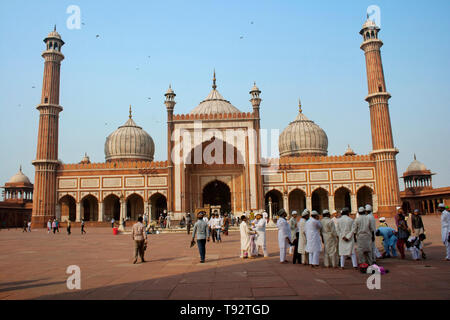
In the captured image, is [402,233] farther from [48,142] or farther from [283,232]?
[48,142]

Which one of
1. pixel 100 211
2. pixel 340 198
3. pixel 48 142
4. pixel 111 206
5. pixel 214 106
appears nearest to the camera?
pixel 48 142

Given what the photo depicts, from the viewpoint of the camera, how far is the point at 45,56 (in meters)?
31.0

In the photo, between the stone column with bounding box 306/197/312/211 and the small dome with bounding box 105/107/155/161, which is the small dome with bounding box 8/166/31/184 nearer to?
the small dome with bounding box 105/107/155/161

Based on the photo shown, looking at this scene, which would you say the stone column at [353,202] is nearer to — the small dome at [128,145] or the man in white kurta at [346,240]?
the small dome at [128,145]

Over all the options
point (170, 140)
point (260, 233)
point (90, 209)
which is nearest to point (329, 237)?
point (260, 233)

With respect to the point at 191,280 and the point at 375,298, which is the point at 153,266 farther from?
the point at 375,298

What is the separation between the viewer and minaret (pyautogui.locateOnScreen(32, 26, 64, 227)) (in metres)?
29.5

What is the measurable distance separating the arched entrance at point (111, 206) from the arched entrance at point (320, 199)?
17.9 metres

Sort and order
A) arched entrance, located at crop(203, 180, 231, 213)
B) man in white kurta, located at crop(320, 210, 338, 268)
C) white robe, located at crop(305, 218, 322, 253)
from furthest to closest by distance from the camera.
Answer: arched entrance, located at crop(203, 180, 231, 213)
white robe, located at crop(305, 218, 322, 253)
man in white kurta, located at crop(320, 210, 338, 268)

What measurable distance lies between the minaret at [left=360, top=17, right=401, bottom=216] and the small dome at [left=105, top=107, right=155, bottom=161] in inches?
854

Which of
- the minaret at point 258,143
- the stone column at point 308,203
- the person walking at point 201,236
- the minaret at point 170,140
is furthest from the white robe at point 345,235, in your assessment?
the stone column at point 308,203

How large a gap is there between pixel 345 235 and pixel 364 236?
0.32 meters

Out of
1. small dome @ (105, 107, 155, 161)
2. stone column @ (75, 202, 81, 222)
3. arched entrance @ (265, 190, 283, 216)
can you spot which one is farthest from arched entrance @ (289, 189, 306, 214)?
stone column @ (75, 202, 81, 222)

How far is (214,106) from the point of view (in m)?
34.3
